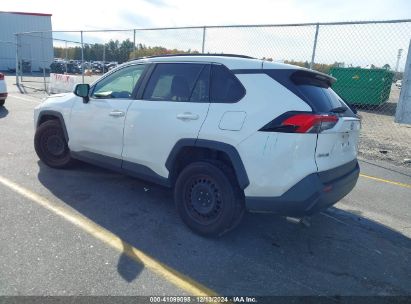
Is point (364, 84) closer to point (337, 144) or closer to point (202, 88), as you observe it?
point (337, 144)

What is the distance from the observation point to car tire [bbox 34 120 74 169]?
527cm

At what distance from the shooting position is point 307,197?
9.89ft

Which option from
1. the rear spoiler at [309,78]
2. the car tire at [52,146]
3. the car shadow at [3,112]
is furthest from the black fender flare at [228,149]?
the car shadow at [3,112]

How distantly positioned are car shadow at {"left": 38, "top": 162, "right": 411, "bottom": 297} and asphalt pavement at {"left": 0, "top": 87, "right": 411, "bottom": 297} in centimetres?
1

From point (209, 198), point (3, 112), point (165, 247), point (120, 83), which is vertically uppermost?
point (120, 83)

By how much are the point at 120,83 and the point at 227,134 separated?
6.31 feet

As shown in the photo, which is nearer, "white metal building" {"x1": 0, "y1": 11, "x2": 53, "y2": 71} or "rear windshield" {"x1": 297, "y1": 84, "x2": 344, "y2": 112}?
"rear windshield" {"x1": 297, "y1": 84, "x2": 344, "y2": 112}

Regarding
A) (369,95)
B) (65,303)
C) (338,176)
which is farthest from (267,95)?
(369,95)

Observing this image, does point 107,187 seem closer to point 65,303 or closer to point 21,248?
point 21,248

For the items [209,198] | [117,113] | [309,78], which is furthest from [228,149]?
[117,113]

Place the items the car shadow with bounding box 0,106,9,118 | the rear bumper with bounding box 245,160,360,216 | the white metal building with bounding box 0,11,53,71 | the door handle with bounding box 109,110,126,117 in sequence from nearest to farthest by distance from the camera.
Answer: the rear bumper with bounding box 245,160,360,216
the door handle with bounding box 109,110,126,117
the car shadow with bounding box 0,106,9,118
the white metal building with bounding box 0,11,53,71

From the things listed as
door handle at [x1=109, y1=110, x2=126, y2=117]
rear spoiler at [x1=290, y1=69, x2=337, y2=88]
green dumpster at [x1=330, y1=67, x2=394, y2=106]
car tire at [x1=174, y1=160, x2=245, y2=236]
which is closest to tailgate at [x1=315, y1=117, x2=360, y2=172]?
rear spoiler at [x1=290, y1=69, x2=337, y2=88]

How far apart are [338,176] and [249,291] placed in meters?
1.43

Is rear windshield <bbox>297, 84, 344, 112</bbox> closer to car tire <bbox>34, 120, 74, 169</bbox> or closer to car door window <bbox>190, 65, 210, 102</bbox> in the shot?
car door window <bbox>190, 65, 210, 102</bbox>
